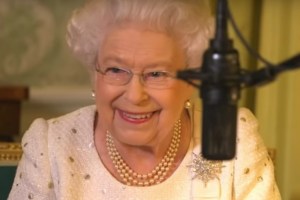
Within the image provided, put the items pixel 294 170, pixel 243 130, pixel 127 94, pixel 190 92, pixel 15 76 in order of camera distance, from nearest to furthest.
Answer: pixel 127 94, pixel 190 92, pixel 243 130, pixel 294 170, pixel 15 76

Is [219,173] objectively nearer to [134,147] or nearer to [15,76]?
[134,147]

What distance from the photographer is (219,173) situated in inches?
55.8

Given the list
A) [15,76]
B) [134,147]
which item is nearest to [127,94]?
[134,147]

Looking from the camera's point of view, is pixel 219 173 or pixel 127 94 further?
pixel 219 173

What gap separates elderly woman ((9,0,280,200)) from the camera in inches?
49.6

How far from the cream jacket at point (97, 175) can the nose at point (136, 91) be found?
23cm

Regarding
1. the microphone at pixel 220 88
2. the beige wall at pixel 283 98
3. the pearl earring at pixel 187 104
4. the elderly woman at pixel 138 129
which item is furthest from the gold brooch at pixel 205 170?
the microphone at pixel 220 88

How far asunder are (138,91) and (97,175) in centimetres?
26

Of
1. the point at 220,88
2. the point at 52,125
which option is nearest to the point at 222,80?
the point at 220,88

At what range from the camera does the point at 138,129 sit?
1.28 m

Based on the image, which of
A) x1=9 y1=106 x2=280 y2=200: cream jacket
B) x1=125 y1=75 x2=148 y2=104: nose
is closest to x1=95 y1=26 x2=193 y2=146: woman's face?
x1=125 y1=75 x2=148 y2=104: nose

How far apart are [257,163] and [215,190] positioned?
112mm

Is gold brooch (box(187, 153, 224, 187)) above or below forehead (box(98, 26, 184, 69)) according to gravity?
below

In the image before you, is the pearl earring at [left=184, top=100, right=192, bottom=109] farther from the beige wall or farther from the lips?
the beige wall
